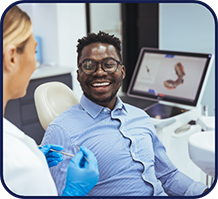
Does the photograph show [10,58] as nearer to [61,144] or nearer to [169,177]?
[61,144]

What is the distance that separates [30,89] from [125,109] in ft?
3.61

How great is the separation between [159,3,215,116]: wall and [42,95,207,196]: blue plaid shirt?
0.96m

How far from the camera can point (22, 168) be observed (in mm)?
611

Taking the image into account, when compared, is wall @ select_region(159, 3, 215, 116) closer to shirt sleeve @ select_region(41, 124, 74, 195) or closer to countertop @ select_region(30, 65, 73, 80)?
countertop @ select_region(30, 65, 73, 80)

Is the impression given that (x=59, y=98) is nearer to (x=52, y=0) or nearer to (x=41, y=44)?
(x=52, y=0)

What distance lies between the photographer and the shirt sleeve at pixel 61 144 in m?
0.95

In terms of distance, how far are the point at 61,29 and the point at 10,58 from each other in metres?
1.66

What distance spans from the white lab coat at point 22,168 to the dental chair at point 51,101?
49 centimetres

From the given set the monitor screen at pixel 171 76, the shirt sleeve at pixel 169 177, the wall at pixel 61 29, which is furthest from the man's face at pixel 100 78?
the wall at pixel 61 29

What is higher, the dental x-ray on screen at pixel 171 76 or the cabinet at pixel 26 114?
the dental x-ray on screen at pixel 171 76

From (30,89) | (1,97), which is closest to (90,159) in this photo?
(1,97)

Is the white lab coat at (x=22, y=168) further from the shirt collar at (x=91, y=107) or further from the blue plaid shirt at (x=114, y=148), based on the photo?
the shirt collar at (x=91, y=107)

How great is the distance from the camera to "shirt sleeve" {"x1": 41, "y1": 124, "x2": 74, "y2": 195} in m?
0.95

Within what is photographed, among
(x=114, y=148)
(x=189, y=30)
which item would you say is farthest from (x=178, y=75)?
(x=114, y=148)
